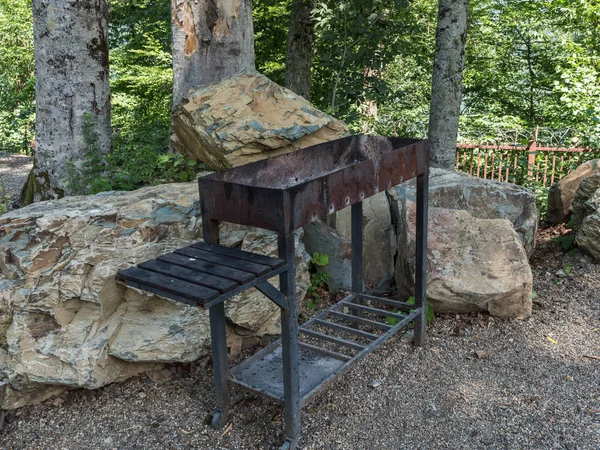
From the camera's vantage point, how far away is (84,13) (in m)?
4.29

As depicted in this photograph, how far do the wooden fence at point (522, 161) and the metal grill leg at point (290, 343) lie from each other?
523 cm

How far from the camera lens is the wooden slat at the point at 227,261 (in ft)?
7.10

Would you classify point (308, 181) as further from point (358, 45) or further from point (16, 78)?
point (16, 78)

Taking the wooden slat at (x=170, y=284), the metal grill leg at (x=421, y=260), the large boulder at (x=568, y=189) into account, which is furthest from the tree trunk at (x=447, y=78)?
the wooden slat at (x=170, y=284)

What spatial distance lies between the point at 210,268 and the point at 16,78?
1341 cm

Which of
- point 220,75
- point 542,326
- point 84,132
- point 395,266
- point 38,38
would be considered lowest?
point 542,326

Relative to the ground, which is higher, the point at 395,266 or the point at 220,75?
the point at 220,75

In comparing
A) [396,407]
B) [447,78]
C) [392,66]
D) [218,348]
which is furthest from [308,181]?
[392,66]

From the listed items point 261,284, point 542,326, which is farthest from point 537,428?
point 261,284

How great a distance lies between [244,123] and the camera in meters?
3.80

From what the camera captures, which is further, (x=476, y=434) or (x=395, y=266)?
(x=395, y=266)

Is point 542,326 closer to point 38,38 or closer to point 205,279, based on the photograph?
point 205,279

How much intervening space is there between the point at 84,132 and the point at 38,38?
841mm

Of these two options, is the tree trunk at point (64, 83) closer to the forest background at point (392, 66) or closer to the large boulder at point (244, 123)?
the large boulder at point (244, 123)
